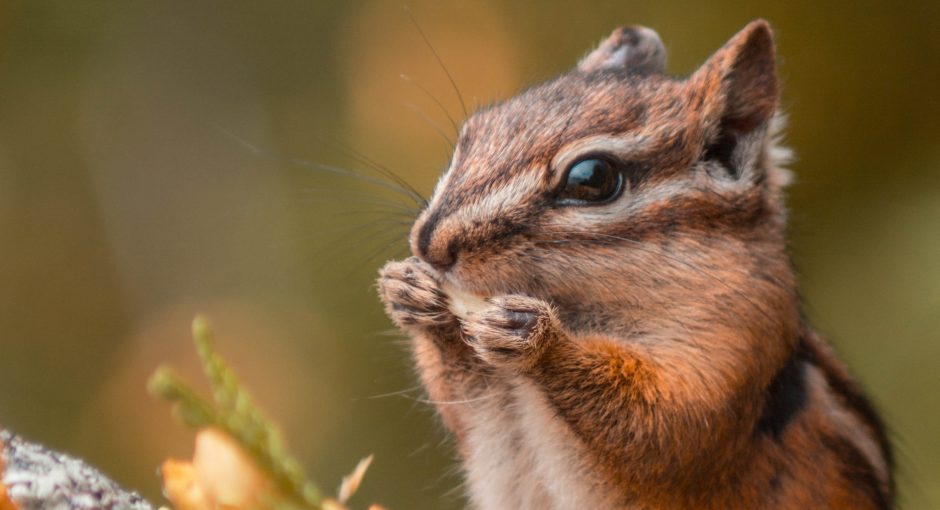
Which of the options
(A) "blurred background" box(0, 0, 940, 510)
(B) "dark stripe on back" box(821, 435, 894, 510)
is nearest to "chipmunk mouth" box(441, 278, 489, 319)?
(B) "dark stripe on back" box(821, 435, 894, 510)

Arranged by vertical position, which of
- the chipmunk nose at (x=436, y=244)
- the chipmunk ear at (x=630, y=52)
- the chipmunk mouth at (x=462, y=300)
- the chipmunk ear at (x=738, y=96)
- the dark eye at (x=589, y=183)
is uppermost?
the chipmunk ear at (x=630, y=52)

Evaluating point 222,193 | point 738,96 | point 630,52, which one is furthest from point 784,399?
point 222,193

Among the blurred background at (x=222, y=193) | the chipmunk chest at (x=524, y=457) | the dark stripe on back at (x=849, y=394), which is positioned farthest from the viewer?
the blurred background at (x=222, y=193)

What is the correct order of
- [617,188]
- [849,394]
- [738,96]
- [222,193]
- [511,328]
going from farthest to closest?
1. [222,193]
2. [849,394]
3. [738,96]
4. [617,188]
5. [511,328]

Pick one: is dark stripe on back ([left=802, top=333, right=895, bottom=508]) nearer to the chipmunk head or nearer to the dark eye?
the chipmunk head

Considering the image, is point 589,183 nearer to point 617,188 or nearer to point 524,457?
point 617,188

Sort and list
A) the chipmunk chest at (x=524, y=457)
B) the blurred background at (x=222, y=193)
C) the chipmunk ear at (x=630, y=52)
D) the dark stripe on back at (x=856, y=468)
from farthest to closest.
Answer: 1. the blurred background at (x=222, y=193)
2. the chipmunk ear at (x=630, y=52)
3. the dark stripe on back at (x=856, y=468)
4. the chipmunk chest at (x=524, y=457)

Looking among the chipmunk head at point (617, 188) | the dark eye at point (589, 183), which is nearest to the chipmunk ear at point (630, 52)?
the chipmunk head at point (617, 188)

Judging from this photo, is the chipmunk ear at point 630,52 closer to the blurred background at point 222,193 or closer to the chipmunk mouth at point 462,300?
the chipmunk mouth at point 462,300
